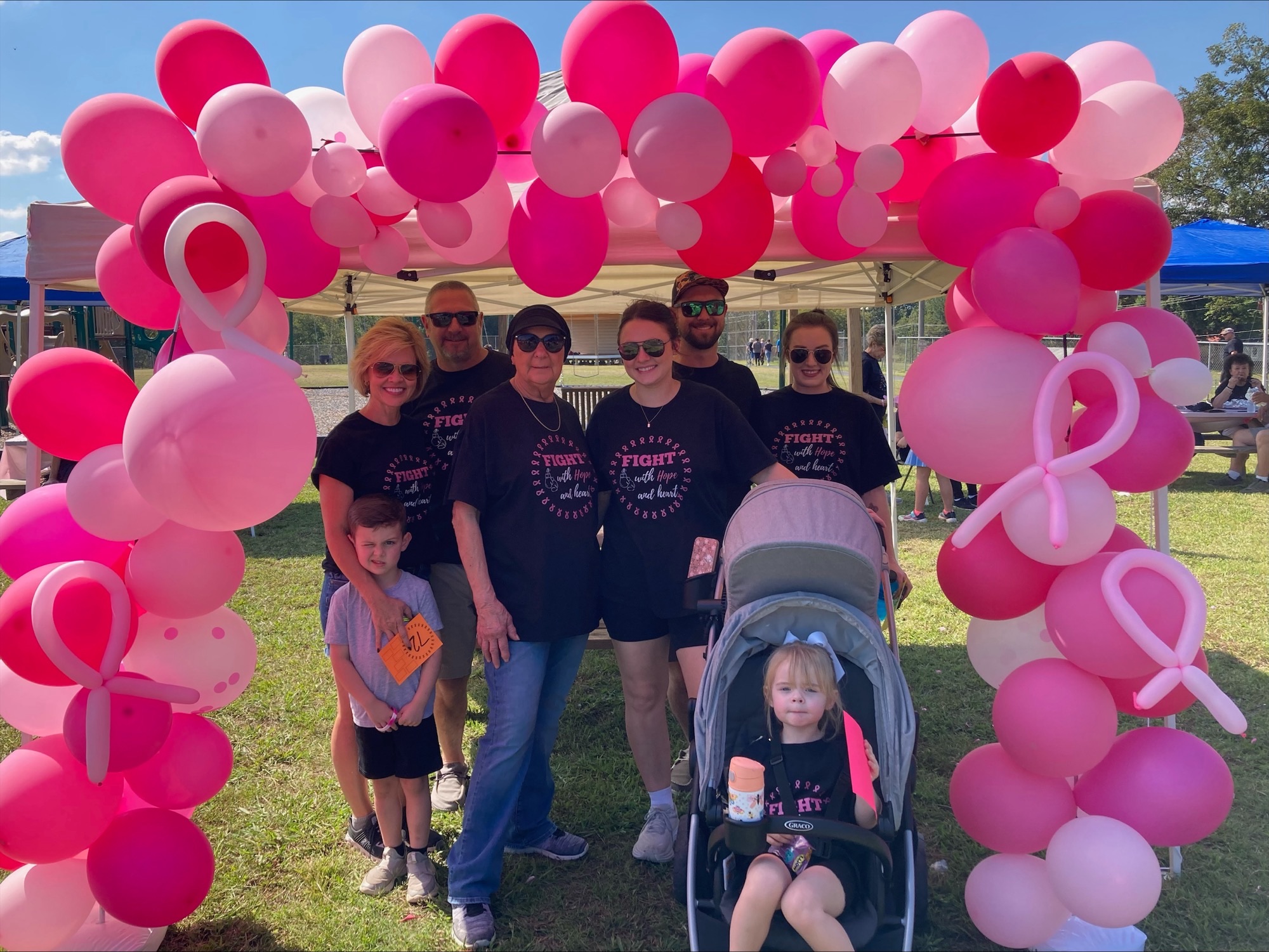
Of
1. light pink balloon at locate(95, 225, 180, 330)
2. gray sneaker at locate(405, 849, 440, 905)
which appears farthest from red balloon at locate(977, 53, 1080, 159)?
gray sneaker at locate(405, 849, 440, 905)

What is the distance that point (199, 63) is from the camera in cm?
257

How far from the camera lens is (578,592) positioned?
3094mm

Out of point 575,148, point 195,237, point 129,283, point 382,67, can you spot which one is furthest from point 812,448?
point 129,283

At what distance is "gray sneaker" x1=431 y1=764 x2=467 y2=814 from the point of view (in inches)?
152

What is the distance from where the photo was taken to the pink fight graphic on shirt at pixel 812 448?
3572 mm

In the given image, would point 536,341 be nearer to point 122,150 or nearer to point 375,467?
point 375,467

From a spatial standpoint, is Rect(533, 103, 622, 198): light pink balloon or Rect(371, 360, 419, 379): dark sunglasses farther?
Rect(371, 360, 419, 379): dark sunglasses

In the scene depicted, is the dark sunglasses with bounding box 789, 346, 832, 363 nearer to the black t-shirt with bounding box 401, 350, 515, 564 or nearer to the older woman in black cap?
the older woman in black cap

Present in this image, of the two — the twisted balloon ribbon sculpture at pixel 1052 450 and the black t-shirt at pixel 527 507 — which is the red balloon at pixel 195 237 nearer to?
the black t-shirt at pixel 527 507

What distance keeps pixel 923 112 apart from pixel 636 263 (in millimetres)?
1147

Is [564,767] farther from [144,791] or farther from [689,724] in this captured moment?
[144,791]

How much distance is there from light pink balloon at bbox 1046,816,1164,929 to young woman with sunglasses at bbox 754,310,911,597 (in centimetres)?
118

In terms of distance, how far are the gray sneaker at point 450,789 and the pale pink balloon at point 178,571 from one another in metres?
1.61

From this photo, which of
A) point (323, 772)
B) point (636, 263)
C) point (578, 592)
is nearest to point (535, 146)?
point (636, 263)
